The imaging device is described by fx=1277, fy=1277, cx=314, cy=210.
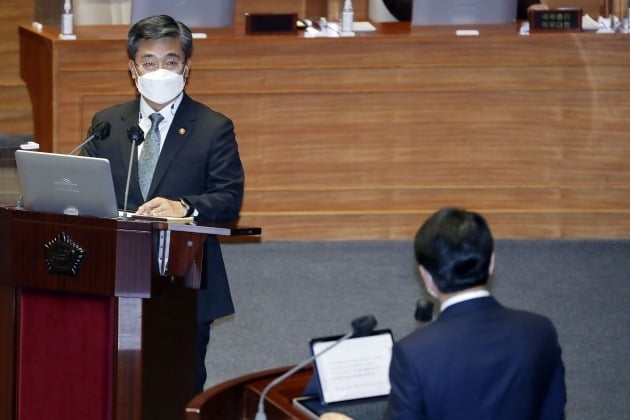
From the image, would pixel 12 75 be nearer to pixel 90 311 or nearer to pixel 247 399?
pixel 90 311

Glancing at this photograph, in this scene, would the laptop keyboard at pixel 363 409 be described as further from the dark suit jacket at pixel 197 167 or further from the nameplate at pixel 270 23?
the nameplate at pixel 270 23

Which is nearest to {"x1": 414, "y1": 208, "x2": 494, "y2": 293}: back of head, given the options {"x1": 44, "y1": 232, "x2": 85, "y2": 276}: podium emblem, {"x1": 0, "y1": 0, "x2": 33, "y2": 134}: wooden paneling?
{"x1": 44, "y1": 232, "x2": 85, "y2": 276}: podium emblem

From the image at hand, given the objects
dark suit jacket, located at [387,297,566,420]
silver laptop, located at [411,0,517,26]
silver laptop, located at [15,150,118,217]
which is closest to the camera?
dark suit jacket, located at [387,297,566,420]

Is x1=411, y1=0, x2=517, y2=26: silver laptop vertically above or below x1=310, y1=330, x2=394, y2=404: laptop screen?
above

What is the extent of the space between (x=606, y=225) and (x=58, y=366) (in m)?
4.25

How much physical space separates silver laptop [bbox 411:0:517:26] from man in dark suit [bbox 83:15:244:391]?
3.26 meters

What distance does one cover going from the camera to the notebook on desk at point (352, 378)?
2977mm

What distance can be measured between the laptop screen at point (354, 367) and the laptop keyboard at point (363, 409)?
1 cm

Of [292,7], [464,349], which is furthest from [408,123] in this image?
[464,349]

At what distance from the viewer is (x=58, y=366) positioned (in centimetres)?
364

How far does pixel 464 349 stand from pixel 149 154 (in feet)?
5.53

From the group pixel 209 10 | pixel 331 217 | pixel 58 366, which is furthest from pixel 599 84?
pixel 58 366

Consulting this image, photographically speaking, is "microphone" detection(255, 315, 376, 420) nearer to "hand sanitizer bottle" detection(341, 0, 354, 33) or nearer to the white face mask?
the white face mask

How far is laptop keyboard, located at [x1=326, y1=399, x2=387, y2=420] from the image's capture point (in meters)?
2.97
